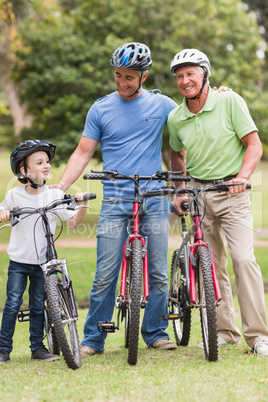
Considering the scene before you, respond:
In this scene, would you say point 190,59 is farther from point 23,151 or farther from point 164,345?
point 164,345

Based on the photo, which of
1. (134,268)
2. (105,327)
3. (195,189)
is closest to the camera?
(134,268)

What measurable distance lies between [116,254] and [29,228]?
74 cm

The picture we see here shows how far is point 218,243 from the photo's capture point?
4617 millimetres

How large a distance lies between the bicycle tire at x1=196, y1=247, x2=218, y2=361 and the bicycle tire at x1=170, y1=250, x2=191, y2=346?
26cm

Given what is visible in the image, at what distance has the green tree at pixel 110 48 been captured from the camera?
13.0 m

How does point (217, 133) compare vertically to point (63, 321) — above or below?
above

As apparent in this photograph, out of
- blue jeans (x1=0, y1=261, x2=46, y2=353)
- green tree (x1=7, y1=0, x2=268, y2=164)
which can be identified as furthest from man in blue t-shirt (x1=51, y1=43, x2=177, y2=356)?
green tree (x1=7, y1=0, x2=268, y2=164)

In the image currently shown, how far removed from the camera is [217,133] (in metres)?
4.29

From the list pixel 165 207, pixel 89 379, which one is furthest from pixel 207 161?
pixel 89 379

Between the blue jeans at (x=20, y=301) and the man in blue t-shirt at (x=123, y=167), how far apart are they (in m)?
0.42

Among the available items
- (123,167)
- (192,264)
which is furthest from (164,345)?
(123,167)

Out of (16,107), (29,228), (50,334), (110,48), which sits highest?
(16,107)

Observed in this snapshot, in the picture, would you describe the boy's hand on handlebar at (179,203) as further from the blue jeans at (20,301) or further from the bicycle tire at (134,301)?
the blue jeans at (20,301)

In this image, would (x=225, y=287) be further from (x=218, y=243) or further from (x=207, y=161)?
(x=207, y=161)
